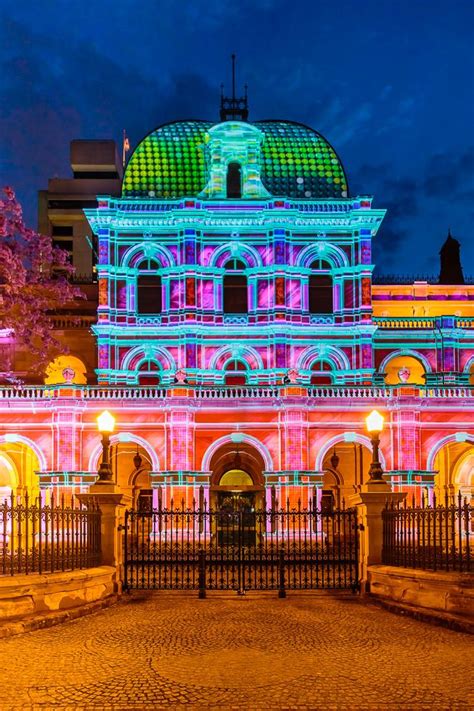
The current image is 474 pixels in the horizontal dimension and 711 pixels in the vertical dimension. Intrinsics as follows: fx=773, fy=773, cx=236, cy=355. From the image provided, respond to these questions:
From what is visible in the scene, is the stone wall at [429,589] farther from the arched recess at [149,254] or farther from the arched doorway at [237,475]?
the arched recess at [149,254]

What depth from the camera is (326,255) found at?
126ft

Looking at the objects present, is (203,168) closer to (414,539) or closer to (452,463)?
(452,463)

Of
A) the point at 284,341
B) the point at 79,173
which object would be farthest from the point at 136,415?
the point at 79,173

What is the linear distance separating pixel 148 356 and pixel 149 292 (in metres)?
3.31

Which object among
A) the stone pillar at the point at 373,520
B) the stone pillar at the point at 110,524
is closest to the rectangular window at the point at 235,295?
the stone pillar at the point at 110,524

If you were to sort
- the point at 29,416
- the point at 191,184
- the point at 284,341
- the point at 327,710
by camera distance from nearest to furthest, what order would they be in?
1. the point at 327,710
2. the point at 29,416
3. the point at 284,341
4. the point at 191,184

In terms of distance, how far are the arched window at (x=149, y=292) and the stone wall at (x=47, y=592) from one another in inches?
934

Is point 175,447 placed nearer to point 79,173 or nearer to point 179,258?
point 179,258

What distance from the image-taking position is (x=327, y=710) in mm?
8070

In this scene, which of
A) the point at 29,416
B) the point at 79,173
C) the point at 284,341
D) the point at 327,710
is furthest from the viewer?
the point at 79,173

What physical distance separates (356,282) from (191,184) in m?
A: 9.90

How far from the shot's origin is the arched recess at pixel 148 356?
3712 centimetres

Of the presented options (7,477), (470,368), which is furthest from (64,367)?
(470,368)

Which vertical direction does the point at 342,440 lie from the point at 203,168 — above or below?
below
